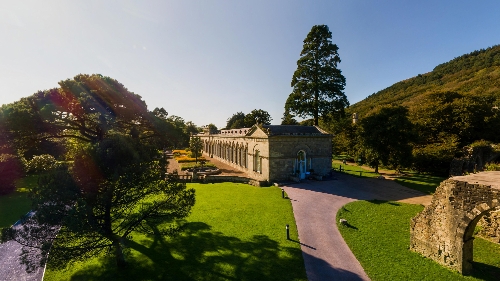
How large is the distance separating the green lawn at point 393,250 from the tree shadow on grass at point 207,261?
10.2 ft

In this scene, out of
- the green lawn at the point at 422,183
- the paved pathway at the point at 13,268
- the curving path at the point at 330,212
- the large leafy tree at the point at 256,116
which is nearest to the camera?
the curving path at the point at 330,212

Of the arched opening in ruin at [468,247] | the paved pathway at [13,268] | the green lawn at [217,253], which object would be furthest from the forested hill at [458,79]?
the paved pathway at [13,268]

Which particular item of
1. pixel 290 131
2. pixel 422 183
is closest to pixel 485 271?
pixel 422 183

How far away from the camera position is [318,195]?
66.9 ft

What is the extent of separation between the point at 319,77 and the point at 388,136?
1156 centimetres

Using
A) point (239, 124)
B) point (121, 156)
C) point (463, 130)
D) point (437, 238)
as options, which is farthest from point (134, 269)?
point (239, 124)

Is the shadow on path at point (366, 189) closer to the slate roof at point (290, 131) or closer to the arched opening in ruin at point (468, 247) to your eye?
the slate roof at point (290, 131)

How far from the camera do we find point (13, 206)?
1938 centimetres

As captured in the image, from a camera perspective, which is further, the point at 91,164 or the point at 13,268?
the point at 13,268

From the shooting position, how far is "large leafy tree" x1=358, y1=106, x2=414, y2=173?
26906 millimetres

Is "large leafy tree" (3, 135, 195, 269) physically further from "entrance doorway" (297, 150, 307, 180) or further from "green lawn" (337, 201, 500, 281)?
"entrance doorway" (297, 150, 307, 180)

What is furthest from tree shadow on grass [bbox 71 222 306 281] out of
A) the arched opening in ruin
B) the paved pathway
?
the arched opening in ruin

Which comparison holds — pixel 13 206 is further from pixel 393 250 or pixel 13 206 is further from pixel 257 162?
pixel 393 250

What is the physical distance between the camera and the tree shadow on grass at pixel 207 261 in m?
9.64
